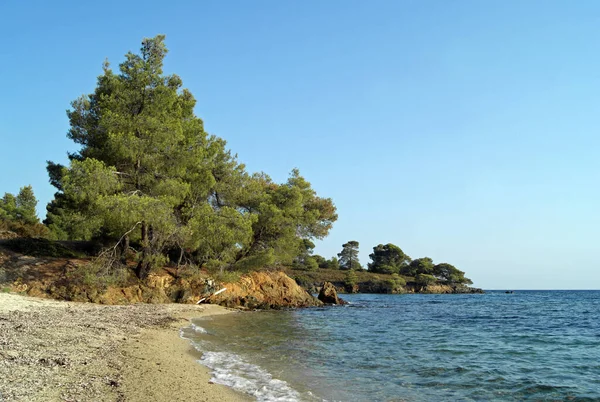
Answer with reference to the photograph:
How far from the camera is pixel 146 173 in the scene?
24.5 meters

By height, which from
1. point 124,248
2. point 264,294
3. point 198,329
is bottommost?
point 198,329

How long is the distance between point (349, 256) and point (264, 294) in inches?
3706

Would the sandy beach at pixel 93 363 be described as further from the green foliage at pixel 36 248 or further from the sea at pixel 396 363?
the green foliage at pixel 36 248

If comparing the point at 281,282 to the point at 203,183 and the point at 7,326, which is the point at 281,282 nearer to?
the point at 203,183

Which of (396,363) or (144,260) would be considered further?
(144,260)

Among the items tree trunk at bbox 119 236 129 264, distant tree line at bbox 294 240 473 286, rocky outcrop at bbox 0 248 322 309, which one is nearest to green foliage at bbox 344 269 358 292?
distant tree line at bbox 294 240 473 286

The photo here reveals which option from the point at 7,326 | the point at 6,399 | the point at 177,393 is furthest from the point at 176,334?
the point at 6,399

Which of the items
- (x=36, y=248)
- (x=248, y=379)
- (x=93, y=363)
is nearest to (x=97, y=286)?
(x=36, y=248)

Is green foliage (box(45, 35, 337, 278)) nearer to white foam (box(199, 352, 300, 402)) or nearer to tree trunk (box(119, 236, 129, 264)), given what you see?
tree trunk (box(119, 236, 129, 264))

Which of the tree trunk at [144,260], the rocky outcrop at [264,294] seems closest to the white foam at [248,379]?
the tree trunk at [144,260]

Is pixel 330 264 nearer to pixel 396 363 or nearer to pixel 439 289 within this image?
pixel 439 289

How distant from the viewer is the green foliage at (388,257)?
119 meters

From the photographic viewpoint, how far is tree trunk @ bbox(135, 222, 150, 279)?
23.9 metres

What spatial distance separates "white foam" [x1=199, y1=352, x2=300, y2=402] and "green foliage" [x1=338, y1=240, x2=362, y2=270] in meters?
117
